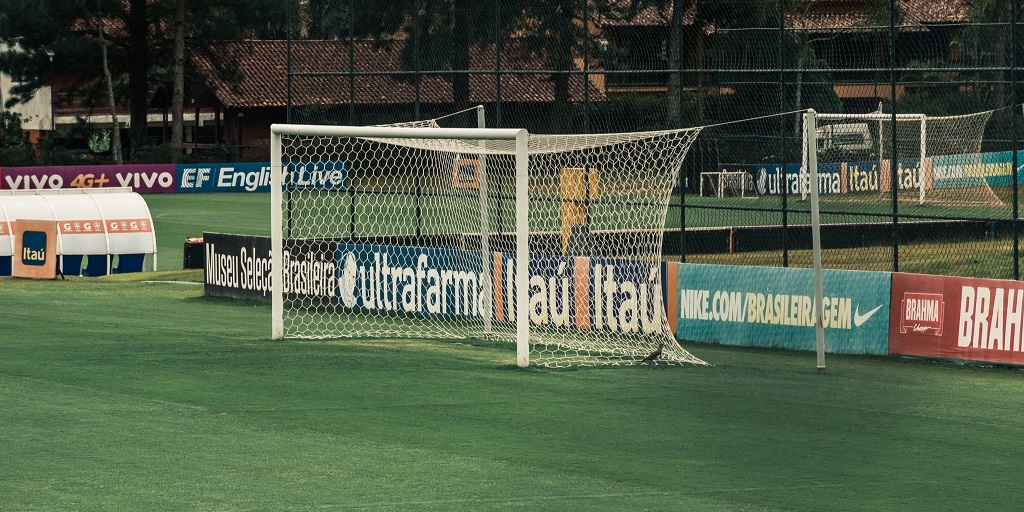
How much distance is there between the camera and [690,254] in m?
26.7

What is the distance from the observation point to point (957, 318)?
1553 cm

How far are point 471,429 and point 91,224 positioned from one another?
19456mm

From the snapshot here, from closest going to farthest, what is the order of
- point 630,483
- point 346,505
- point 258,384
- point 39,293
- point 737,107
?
1. point 346,505
2. point 630,483
3. point 258,384
4. point 39,293
5. point 737,107

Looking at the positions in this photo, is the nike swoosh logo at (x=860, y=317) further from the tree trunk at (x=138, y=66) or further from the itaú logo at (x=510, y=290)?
the tree trunk at (x=138, y=66)

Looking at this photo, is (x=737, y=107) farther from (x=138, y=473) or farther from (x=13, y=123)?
(x=13, y=123)

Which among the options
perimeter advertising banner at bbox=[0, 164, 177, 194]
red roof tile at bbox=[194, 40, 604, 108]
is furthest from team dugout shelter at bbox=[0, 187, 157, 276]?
perimeter advertising banner at bbox=[0, 164, 177, 194]

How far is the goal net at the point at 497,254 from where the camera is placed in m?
16.5

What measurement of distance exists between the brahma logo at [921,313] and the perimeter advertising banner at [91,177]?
36.6 metres

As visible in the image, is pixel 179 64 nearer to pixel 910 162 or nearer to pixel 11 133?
pixel 11 133

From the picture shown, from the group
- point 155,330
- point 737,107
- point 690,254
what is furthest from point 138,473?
point 737,107

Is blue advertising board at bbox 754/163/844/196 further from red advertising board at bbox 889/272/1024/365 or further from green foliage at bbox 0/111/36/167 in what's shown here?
green foliage at bbox 0/111/36/167

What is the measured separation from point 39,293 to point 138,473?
1457 cm

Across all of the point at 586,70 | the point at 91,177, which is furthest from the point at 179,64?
the point at 586,70

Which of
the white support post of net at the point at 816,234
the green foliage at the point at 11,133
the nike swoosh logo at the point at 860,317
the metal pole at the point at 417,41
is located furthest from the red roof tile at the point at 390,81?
the green foliage at the point at 11,133
